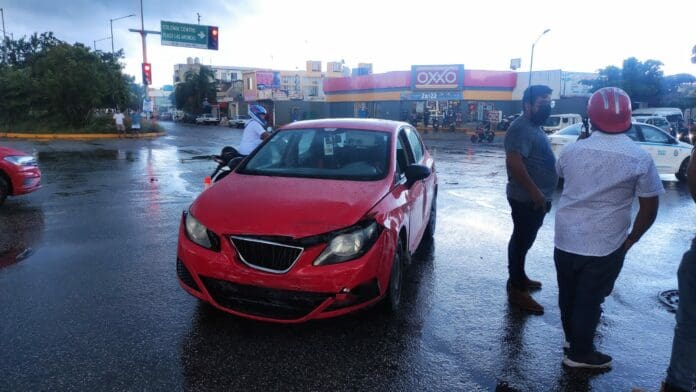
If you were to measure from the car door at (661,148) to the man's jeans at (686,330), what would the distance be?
35.1 feet

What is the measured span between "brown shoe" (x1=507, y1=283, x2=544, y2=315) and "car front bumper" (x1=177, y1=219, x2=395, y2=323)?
1.42 m

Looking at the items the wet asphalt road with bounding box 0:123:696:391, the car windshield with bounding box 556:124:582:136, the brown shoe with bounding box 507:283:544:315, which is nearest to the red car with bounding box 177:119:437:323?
the wet asphalt road with bounding box 0:123:696:391

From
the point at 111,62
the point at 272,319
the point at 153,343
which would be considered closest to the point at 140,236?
the point at 153,343

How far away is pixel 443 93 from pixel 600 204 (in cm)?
4026

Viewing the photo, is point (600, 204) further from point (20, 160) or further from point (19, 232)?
point (20, 160)

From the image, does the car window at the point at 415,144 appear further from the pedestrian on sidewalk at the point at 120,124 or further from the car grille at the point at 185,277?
the pedestrian on sidewalk at the point at 120,124

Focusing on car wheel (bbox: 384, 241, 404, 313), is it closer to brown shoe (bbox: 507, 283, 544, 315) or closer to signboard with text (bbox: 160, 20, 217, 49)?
brown shoe (bbox: 507, 283, 544, 315)

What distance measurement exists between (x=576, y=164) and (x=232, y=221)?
2.27 m

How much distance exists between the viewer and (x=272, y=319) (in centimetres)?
345

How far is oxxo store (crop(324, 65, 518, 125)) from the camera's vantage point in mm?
41125

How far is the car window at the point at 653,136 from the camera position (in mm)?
12062

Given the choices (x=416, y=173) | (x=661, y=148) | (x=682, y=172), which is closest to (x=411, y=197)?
(x=416, y=173)

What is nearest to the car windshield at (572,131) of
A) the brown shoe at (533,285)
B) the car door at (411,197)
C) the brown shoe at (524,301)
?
the car door at (411,197)

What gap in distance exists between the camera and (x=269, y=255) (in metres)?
3.40
